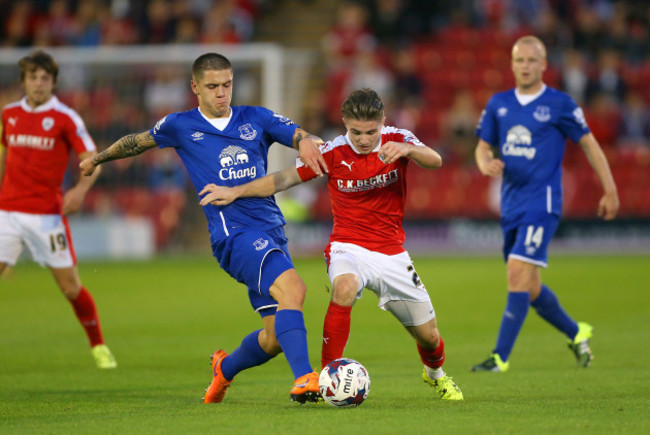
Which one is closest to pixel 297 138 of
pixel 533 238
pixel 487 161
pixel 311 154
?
pixel 311 154

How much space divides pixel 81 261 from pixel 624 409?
16840 millimetres

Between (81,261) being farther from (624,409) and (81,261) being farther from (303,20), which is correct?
(624,409)

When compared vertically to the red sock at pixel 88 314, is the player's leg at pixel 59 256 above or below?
above

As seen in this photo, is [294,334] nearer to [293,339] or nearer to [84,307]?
[293,339]

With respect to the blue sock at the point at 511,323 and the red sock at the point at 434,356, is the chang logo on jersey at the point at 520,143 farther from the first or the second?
the red sock at the point at 434,356

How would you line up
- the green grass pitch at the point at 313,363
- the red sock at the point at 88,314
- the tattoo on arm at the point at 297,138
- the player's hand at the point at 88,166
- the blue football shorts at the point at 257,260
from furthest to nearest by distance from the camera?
the red sock at the point at 88,314 → the player's hand at the point at 88,166 → the tattoo on arm at the point at 297,138 → the blue football shorts at the point at 257,260 → the green grass pitch at the point at 313,363

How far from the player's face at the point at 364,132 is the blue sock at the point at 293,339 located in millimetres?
1118

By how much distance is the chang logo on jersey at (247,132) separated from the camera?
6.59 metres

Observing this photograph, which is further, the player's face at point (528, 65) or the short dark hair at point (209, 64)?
the player's face at point (528, 65)

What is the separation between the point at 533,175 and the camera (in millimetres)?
8531

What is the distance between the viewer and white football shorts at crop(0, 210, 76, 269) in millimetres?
8836

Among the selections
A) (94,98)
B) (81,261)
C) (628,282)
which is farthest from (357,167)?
(81,261)

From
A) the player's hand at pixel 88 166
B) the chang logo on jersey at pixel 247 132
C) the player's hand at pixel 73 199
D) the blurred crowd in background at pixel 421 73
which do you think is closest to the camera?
the chang logo on jersey at pixel 247 132

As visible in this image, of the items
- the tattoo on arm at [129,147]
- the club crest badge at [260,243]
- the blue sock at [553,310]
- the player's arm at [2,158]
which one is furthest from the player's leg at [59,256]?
the blue sock at [553,310]
